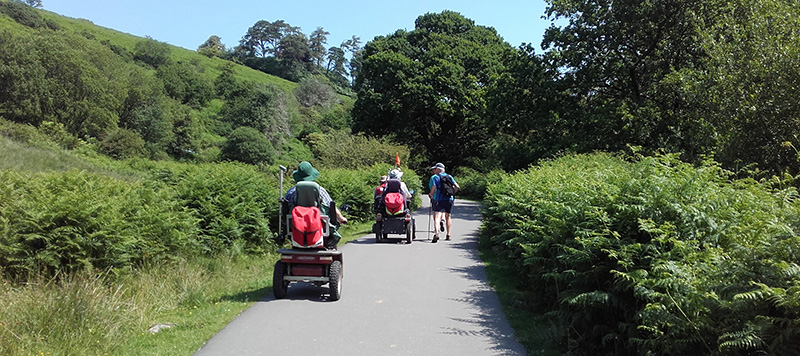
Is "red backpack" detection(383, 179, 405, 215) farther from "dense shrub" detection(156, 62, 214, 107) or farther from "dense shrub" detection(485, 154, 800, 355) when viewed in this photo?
"dense shrub" detection(156, 62, 214, 107)

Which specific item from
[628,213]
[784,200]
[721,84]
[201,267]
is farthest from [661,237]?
[721,84]

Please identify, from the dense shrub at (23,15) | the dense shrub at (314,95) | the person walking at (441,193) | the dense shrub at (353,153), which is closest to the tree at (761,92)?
the person walking at (441,193)

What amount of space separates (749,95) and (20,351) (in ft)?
42.6

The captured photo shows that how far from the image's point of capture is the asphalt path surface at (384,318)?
6.00 meters

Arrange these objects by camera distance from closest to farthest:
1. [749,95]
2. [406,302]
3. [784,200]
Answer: [784,200]
[406,302]
[749,95]

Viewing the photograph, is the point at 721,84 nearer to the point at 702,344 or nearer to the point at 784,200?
the point at 784,200

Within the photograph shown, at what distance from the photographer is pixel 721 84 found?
12.8m

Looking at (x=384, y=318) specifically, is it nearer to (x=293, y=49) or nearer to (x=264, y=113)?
(x=264, y=113)

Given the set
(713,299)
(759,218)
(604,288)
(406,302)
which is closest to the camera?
(713,299)

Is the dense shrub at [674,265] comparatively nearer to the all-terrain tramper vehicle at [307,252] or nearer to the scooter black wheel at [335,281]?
the scooter black wheel at [335,281]

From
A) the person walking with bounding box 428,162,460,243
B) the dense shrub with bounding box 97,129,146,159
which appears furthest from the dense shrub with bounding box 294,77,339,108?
the person walking with bounding box 428,162,460,243

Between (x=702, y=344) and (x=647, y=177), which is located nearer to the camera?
(x=702, y=344)

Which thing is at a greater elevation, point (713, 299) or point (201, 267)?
point (713, 299)

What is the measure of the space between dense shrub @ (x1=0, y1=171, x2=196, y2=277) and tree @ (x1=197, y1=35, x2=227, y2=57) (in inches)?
4990
